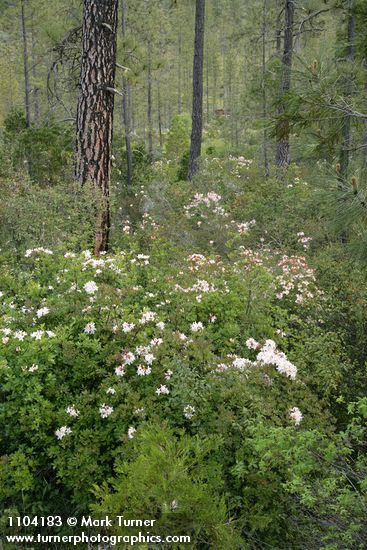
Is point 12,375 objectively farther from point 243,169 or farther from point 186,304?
point 243,169

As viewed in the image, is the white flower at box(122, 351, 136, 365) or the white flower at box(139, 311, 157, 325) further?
the white flower at box(139, 311, 157, 325)

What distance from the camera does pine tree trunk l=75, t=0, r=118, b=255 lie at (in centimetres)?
616

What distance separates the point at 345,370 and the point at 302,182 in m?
8.43


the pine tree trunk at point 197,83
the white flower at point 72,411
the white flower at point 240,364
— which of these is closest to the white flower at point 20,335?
the white flower at point 72,411

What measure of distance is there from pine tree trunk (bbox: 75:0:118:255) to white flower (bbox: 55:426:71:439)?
11.6 feet

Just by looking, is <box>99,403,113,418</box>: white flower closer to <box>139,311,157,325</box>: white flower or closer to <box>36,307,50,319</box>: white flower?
<box>139,311,157,325</box>: white flower

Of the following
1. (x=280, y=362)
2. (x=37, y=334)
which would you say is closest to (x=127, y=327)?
(x=37, y=334)

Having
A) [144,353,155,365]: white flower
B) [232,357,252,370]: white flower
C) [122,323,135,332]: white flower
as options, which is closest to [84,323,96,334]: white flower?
[122,323,135,332]: white flower

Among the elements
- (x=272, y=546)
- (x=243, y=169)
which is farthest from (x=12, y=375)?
(x=243, y=169)

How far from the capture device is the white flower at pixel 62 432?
2.90m

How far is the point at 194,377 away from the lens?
308 cm

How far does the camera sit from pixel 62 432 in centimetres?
290

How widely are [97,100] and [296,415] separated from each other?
199 inches

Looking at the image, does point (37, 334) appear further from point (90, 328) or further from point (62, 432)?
point (62, 432)
